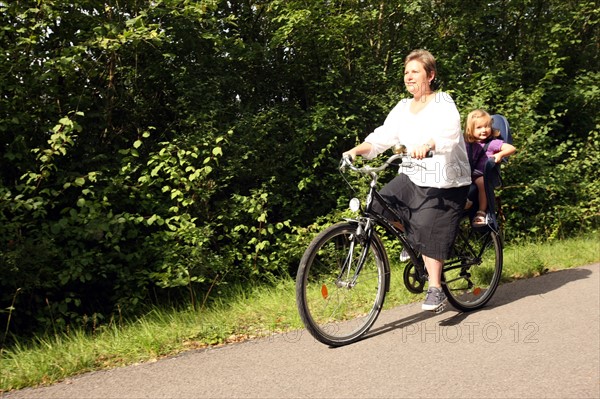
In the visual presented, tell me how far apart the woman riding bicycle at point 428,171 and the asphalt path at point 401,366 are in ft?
1.33

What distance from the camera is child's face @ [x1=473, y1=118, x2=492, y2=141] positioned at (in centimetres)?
505

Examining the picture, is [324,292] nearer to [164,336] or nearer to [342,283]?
[342,283]

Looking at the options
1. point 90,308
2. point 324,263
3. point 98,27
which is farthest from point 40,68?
point 324,263

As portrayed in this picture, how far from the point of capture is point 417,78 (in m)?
4.20

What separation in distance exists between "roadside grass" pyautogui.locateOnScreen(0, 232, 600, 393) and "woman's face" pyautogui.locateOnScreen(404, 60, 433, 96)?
6.03 feet

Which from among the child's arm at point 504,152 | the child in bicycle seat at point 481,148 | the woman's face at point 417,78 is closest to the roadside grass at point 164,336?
the child in bicycle seat at point 481,148

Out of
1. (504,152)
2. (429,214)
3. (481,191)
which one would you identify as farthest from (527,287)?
(429,214)

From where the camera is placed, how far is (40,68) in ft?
18.3

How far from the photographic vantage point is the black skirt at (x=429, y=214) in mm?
4336

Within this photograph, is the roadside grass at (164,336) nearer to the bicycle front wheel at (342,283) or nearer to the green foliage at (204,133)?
the bicycle front wheel at (342,283)

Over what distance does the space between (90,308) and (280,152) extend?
2857mm

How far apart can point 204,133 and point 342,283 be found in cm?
284

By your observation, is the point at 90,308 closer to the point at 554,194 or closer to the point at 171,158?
the point at 171,158

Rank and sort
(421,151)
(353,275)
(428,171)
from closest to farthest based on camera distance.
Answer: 1. (421,151)
2. (353,275)
3. (428,171)
